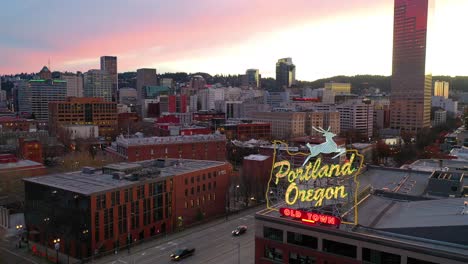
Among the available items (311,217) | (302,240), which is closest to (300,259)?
(302,240)

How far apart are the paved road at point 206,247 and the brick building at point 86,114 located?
13491cm

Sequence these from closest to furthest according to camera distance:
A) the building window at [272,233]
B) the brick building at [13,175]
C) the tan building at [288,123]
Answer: the building window at [272,233]
the brick building at [13,175]
the tan building at [288,123]

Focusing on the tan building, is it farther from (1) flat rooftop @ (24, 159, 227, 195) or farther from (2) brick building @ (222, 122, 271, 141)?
(1) flat rooftop @ (24, 159, 227, 195)

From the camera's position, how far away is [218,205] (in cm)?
6912

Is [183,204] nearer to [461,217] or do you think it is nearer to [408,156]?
[461,217]

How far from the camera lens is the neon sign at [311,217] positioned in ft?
108

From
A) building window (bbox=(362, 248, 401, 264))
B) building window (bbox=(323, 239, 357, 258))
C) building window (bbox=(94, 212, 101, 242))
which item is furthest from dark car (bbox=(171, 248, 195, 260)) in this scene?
building window (bbox=(362, 248, 401, 264))

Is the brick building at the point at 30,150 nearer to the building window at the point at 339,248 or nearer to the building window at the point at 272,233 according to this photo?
the building window at the point at 272,233

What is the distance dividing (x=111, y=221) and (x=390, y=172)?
39.6 metres

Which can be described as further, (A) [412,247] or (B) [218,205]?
(B) [218,205]

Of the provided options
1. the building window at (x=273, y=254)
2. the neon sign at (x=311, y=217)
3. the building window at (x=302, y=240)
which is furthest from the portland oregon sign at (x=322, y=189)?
the building window at (x=273, y=254)

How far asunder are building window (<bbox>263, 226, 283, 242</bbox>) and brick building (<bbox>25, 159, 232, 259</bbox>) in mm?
23117

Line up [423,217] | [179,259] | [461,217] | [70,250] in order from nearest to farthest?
1. [461,217]
2. [423,217]
3. [179,259]
4. [70,250]

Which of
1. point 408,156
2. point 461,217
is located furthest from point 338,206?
point 408,156
